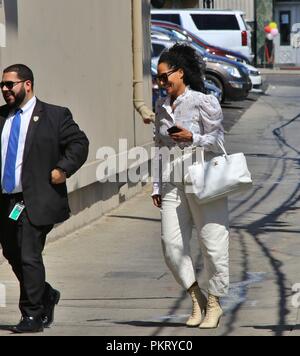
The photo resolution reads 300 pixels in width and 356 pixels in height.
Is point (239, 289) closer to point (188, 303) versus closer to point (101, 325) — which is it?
point (188, 303)

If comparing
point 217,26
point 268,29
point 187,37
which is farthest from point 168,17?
point 268,29

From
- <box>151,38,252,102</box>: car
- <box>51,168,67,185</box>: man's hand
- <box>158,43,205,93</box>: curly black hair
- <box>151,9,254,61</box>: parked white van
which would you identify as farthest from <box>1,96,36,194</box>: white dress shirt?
<box>151,9,254,61</box>: parked white van

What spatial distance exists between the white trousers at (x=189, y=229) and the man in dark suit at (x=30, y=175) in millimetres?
669

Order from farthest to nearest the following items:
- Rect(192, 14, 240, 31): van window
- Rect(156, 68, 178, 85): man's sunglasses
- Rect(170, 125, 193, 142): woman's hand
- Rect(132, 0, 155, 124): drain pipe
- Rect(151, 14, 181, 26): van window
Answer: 1. Rect(192, 14, 240, 31): van window
2. Rect(151, 14, 181, 26): van window
3. Rect(132, 0, 155, 124): drain pipe
4. Rect(156, 68, 178, 85): man's sunglasses
5. Rect(170, 125, 193, 142): woman's hand

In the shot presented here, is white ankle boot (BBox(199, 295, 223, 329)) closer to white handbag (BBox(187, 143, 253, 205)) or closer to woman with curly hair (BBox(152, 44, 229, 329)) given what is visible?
woman with curly hair (BBox(152, 44, 229, 329))

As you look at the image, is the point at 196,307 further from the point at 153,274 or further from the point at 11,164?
the point at 153,274

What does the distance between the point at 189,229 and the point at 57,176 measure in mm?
962

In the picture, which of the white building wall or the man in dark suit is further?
the white building wall

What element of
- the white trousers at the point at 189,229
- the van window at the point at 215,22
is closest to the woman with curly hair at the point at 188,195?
the white trousers at the point at 189,229

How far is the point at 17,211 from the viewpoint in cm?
757

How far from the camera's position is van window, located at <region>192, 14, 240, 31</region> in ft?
120

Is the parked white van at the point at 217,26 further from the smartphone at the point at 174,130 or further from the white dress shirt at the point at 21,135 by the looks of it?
the smartphone at the point at 174,130

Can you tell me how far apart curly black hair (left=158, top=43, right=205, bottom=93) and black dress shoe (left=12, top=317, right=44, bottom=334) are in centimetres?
188

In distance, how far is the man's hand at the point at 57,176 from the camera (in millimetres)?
7590
